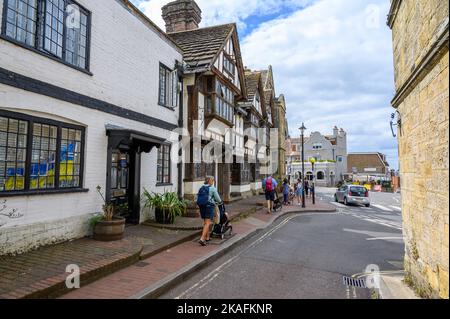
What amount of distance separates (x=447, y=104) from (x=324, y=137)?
2614 inches

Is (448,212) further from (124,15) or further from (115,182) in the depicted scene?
(124,15)

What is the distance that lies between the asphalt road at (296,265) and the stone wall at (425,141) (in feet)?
4.42

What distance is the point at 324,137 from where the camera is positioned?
66625 mm

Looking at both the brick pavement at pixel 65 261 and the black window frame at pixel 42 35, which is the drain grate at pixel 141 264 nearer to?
the brick pavement at pixel 65 261

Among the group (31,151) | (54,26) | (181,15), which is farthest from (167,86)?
(181,15)

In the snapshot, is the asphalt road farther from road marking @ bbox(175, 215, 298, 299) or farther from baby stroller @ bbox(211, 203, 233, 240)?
baby stroller @ bbox(211, 203, 233, 240)

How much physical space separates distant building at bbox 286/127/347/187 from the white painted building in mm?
52232

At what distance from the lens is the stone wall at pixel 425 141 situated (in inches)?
145

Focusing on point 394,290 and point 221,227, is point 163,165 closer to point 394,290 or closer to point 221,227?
point 221,227

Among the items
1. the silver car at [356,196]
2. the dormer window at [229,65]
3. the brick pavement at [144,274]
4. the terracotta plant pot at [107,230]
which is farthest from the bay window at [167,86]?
the silver car at [356,196]

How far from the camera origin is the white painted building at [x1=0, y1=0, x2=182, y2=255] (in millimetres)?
5922

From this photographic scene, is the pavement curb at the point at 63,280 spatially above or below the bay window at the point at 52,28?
below

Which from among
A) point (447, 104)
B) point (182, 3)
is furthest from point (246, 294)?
point (182, 3)

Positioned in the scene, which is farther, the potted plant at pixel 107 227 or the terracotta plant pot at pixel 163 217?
the terracotta plant pot at pixel 163 217
